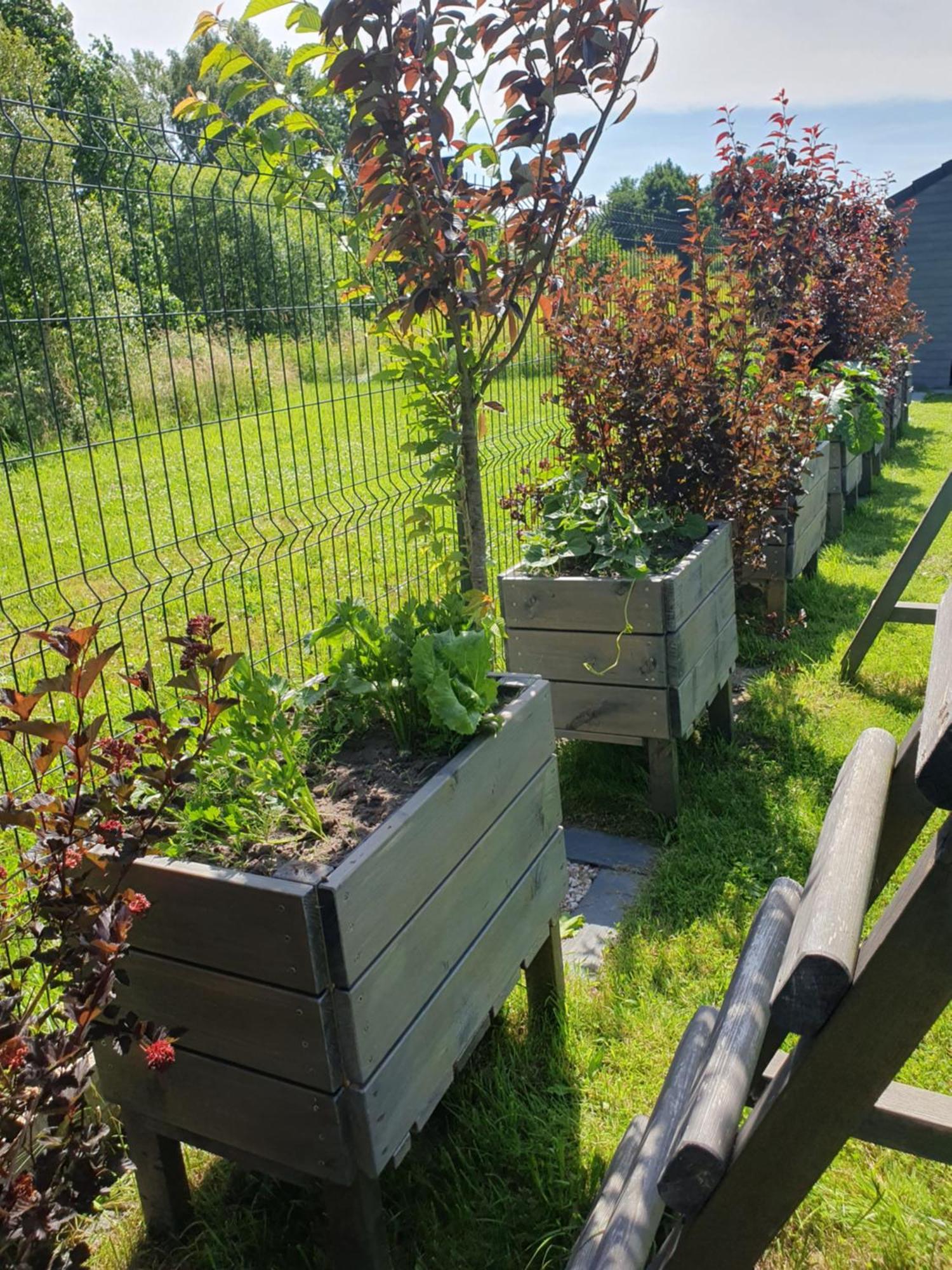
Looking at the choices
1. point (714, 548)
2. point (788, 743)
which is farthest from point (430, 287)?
point (788, 743)

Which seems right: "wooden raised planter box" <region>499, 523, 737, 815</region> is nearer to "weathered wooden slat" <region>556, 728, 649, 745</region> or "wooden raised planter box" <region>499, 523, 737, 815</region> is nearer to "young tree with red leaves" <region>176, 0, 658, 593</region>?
"weathered wooden slat" <region>556, 728, 649, 745</region>

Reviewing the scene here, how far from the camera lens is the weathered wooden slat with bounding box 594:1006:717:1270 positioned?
1556mm

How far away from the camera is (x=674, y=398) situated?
4.15m

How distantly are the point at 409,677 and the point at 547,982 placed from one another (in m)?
0.91

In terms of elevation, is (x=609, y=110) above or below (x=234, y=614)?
above

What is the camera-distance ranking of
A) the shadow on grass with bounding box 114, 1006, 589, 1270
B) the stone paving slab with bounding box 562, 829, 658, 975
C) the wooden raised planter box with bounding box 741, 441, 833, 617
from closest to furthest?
the shadow on grass with bounding box 114, 1006, 589, 1270 < the stone paving slab with bounding box 562, 829, 658, 975 < the wooden raised planter box with bounding box 741, 441, 833, 617

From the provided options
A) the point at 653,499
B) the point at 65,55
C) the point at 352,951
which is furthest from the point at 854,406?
the point at 65,55

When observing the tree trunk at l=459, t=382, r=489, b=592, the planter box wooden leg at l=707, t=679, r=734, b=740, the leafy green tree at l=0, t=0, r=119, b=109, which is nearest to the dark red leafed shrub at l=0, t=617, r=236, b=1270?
the tree trunk at l=459, t=382, r=489, b=592

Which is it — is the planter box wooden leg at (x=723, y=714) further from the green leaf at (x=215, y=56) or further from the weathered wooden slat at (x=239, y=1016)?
the green leaf at (x=215, y=56)

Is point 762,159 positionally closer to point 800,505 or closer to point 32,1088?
point 800,505

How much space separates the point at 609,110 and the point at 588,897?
2284 millimetres

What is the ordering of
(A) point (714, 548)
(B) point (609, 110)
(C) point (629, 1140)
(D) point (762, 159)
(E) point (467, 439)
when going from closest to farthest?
(C) point (629, 1140) < (B) point (609, 110) < (E) point (467, 439) < (A) point (714, 548) < (D) point (762, 159)

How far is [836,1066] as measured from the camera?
1.09 meters

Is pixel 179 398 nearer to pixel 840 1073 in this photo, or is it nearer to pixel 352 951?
pixel 352 951
